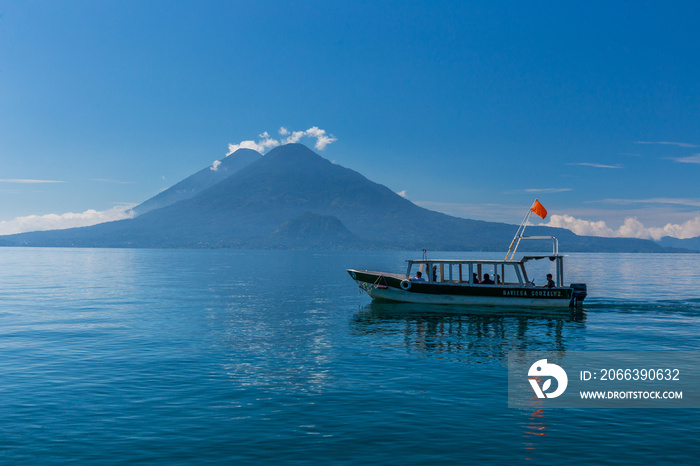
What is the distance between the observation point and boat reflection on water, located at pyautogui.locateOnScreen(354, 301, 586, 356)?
1152 inches

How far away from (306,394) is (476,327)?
67.3 ft

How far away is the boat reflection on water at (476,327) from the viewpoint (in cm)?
2927

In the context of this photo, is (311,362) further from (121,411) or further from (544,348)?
(544,348)

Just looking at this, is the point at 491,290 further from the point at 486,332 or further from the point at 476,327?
the point at 486,332

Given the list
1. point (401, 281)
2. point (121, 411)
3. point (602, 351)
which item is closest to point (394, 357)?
point (602, 351)

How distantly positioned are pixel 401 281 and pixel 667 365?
25774mm

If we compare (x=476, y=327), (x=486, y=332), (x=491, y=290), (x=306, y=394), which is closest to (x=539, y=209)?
(x=491, y=290)

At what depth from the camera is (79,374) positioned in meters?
22.2

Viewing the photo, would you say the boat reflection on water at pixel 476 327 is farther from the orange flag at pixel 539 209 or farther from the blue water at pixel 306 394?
the orange flag at pixel 539 209

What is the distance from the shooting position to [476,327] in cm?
3688

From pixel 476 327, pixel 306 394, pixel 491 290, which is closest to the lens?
pixel 306 394

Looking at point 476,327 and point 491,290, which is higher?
point 491,290

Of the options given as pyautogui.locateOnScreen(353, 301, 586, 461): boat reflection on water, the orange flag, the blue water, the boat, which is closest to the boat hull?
the boat

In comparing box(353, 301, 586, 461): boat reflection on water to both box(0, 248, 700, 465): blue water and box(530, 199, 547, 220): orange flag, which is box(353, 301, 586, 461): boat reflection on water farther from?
box(530, 199, 547, 220): orange flag
